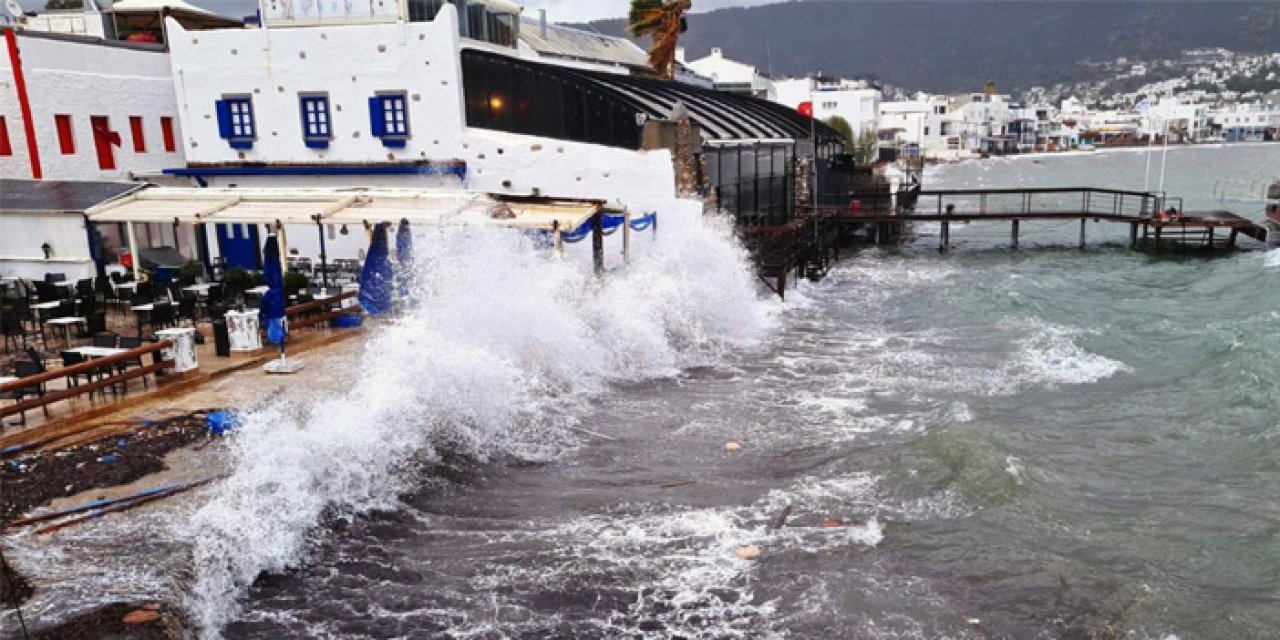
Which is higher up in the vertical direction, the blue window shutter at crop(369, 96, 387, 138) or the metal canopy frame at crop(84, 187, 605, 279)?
the blue window shutter at crop(369, 96, 387, 138)

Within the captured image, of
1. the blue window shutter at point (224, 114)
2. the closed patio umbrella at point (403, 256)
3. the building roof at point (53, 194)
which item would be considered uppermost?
the blue window shutter at point (224, 114)

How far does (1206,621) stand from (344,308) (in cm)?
1577

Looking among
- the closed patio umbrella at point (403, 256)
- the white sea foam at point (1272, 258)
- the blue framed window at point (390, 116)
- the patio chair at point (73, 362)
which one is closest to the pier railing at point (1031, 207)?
the white sea foam at point (1272, 258)

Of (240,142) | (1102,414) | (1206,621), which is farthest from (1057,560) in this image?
(240,142)

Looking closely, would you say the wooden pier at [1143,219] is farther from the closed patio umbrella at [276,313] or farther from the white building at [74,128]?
the closed patio umbrella at [276,313]

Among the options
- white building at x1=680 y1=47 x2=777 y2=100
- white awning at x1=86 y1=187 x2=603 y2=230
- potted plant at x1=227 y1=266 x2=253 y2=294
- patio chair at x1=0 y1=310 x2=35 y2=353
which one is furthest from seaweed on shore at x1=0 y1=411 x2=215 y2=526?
white building at x1=680 y1=47 x2=777 y2=100

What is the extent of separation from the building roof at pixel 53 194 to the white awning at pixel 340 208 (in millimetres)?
789

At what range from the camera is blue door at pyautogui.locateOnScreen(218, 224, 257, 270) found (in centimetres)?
2684

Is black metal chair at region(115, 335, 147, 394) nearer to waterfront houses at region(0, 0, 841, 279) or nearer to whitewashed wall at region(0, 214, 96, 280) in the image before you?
whitewashed wall at region(0, 214, 96, 280)

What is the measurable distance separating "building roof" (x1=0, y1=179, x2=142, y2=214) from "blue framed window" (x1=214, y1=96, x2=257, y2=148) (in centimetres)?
546

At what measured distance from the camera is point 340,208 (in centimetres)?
1938

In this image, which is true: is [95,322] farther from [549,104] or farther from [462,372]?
[549,104]

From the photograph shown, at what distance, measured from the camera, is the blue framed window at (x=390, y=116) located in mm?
26188

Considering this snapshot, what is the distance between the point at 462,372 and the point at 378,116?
14589 millimetres
